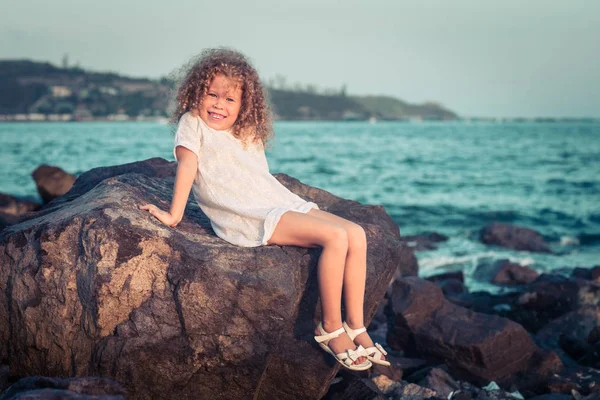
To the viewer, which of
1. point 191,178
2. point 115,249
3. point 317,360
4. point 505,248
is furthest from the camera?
point 505,248

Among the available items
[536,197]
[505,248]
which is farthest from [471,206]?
[505,248]

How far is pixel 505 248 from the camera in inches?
535

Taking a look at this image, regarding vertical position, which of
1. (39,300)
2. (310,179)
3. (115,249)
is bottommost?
(310,179)

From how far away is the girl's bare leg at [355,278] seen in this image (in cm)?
426

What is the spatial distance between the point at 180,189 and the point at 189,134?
1.56 feet

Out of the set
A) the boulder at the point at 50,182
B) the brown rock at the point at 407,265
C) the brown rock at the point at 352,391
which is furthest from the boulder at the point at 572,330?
the boulder at the point at 50,182

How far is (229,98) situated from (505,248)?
403 inches

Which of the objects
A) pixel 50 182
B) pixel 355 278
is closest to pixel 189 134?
pixel 355 278

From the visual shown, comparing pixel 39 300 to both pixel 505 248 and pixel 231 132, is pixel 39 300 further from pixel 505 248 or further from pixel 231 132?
pixel 505 248

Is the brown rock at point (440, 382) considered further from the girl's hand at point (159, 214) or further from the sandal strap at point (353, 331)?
the girl's hand at point (159, 214)

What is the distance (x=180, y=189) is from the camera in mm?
4477

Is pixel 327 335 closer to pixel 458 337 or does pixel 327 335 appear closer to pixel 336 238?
pixel 336 238

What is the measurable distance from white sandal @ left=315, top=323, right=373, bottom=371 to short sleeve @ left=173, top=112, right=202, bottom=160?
A: 5.42 ft

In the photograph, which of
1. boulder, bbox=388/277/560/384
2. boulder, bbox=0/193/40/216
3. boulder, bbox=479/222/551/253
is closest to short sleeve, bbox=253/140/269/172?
boulder, bbox=388/277/560/384
